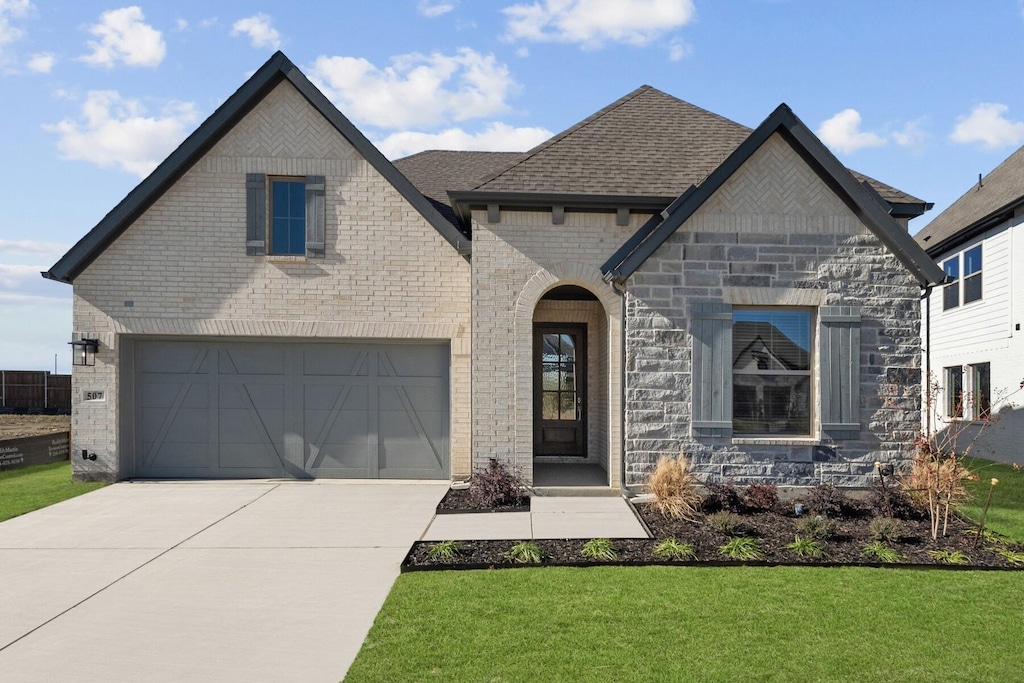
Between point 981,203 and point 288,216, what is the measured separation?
1630 centimetres

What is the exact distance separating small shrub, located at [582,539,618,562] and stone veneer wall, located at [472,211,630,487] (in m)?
3.21

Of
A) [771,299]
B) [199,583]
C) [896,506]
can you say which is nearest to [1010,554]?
[896,506]

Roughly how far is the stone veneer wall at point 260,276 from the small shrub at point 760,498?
4.71m

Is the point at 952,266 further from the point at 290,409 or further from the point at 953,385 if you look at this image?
the point at 290,409

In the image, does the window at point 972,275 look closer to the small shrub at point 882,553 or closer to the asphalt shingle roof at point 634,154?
the asphalt shingle roof at point 634,154

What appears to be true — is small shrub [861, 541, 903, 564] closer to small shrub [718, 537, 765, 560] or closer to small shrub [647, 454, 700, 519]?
small shrub [718, 537, 765, 560]

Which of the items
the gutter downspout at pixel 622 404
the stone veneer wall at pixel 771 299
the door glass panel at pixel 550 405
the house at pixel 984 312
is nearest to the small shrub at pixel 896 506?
the stone veneer wall at pixel 771 299

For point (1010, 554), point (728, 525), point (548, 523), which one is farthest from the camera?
point (548, 523)

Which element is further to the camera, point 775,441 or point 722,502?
point 775,441

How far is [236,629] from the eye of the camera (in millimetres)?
5215

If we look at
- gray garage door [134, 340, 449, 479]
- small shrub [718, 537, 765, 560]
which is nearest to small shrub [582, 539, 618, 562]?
small shrub [718, 537, 765, 560]

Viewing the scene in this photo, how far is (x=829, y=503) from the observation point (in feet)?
29.0

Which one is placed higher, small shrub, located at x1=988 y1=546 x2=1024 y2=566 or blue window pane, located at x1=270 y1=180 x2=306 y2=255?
blue window pane, located at x1=270 y1=180 x2=306 y2=255

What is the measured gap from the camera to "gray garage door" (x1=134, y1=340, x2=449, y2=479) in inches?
457
